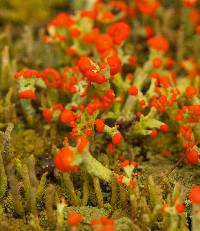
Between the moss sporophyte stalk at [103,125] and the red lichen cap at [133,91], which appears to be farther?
the red lichen cap at [133,91]

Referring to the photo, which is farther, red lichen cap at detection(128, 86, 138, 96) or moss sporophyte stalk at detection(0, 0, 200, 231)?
red lichen cap at detection(128, 86, 138, 96)

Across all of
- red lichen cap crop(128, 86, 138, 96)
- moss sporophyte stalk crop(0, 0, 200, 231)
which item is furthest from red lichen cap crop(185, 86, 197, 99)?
red lichen cap crop(128, 86, 138, 96)

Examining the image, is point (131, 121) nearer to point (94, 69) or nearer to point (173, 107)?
point (173, 107)

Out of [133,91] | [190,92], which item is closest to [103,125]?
[133,91]

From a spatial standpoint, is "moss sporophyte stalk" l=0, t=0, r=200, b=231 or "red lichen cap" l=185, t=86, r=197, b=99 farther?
"red lichen cap" l=185, t=86, r=197, b=99

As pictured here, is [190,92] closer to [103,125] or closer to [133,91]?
[133,91]

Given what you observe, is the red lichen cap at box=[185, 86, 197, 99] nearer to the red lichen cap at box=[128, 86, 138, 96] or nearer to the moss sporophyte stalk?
the moss sporophyte stalk

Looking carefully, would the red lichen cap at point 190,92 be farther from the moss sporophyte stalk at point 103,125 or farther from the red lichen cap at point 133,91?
the red lichen cap at point 133,91

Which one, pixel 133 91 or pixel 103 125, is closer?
pixel 103 125

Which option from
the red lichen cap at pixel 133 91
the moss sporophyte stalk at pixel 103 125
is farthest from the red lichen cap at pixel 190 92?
the red lichen cap at pixel 133 91
